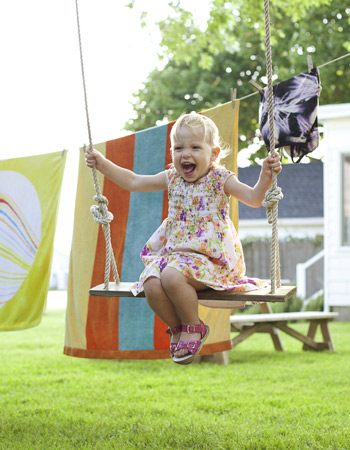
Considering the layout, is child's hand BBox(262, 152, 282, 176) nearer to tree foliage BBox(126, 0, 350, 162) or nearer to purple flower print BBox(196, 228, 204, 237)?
purple flower print BBox(196, 228, 204, 237)

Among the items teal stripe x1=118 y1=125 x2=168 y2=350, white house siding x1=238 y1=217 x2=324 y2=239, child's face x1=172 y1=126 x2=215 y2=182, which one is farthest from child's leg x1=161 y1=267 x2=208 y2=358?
white house siding x1=238 y1=217 x2=324 y2=239

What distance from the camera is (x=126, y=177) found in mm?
3012

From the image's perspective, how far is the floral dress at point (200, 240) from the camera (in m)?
2.59

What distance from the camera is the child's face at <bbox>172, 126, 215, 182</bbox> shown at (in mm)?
2717

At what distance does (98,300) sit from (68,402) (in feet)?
3.04

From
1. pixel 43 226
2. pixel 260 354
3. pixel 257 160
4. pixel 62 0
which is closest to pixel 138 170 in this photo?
pixel 43 226

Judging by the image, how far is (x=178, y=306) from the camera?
250cm

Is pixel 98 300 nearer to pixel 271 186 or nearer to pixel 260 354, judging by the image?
pixel 271 186

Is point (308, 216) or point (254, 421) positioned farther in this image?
point (308, 216)

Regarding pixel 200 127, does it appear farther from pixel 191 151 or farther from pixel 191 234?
pixel 191 234

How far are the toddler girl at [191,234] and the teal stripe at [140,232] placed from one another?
0.85m

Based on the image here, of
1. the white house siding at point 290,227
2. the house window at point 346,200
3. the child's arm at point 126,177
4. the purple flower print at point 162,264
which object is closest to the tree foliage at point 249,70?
the white house siding at point 290,227

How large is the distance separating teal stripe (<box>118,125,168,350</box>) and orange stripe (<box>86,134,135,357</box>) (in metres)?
0.03

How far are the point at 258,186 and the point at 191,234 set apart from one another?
0.35 metres
